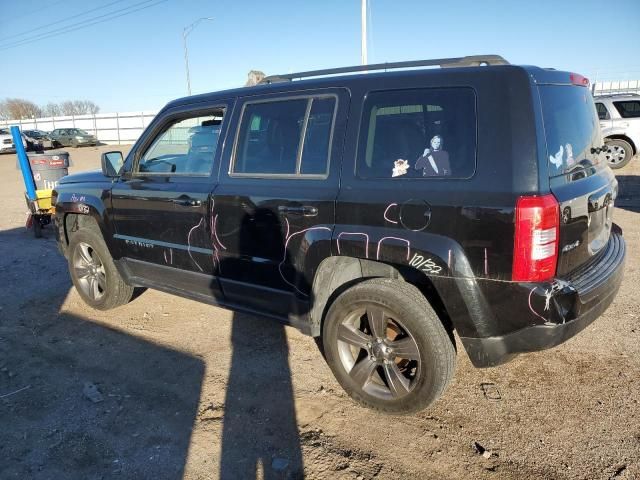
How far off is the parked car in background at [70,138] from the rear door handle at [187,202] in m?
34.2

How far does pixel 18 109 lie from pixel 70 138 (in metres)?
57.2

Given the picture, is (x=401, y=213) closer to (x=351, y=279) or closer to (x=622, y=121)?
(x=351, y=279)

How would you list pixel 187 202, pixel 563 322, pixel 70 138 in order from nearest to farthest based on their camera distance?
1. pixel 563 322
2. pixel 187 202
3. pixel 70 138

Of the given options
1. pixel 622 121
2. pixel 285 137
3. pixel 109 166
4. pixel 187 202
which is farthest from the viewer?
pixel 622 121

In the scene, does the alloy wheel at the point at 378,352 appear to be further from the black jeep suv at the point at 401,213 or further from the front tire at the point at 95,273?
the front tire at the point at 95,273

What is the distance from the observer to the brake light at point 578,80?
285 cm

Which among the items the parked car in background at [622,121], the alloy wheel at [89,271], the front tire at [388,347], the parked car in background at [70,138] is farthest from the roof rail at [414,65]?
the parked car in background at [70,138]

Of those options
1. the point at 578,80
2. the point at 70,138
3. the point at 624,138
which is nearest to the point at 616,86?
the point at 624,138

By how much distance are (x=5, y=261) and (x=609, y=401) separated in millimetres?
7264

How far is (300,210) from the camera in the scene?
3.02 metres

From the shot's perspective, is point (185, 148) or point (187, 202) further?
point (185, 148)

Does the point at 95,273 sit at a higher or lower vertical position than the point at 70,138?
lower

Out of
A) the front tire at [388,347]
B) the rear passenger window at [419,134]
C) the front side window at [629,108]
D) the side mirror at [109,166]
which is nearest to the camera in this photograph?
the rear passenger window at [419,134]

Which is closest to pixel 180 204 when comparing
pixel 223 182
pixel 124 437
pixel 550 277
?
pixel 223 182
